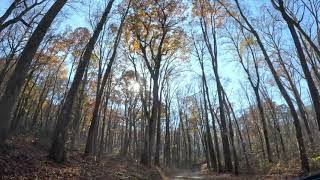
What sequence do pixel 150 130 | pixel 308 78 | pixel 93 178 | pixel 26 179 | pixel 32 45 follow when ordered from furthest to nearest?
1. pixel 150 130
2. pixel 308 78
3. pixel 93 178
4. pixel 32 45
5. pixel 26 179

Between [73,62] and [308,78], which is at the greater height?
[73,62]

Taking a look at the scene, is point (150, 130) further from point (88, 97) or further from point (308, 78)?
point (88, 97)

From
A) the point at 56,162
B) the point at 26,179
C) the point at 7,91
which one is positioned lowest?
the point at 26,179

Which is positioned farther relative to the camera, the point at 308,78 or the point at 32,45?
the point at 308,78

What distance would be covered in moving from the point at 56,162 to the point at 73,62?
23.5 m

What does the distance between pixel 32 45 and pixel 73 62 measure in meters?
24.6

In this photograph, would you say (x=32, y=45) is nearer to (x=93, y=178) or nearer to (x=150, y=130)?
(x=93, y=178)

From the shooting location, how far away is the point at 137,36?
77.4ft

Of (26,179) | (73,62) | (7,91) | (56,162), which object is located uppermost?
(73,62)

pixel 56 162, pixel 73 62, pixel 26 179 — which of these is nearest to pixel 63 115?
pixel 56 162

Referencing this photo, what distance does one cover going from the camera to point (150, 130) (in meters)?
23.0

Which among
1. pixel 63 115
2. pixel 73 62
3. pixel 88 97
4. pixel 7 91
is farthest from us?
pixel 88 97

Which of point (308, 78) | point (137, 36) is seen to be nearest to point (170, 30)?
point (137, 36)

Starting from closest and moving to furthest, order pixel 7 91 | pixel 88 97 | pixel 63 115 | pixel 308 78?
pixel 7 91
pixel 63 115
pixel 308 78
pixel 88 97
